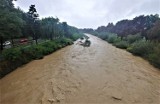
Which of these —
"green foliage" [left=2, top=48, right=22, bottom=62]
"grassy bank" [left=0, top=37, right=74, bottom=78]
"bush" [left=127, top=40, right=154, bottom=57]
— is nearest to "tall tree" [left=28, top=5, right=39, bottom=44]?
"grassy bank" [left=0, top=37, right=74, bottom=78]

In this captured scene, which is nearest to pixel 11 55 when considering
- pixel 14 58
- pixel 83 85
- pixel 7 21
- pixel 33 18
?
pixel 14 58

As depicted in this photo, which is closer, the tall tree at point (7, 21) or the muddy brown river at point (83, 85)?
the muddy brown river at point (83, 85)

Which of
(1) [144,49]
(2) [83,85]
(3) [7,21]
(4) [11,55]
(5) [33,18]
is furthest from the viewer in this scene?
(5) [33,18]

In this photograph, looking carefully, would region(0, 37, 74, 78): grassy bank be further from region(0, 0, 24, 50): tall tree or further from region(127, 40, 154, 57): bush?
region(127, 40, 154, 57): bush

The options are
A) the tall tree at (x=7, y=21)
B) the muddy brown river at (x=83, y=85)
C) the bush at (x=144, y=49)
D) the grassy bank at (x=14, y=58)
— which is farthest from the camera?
the bush at (x=144, y=49)

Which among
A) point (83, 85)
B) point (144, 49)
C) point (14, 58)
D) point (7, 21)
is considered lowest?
point (83, 85)

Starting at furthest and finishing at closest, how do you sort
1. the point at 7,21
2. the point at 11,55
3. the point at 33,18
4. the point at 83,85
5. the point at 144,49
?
the point at 33,18 → the point at 144,49 → the point at 7,21 → the point at 11,55 → the point at 83,85

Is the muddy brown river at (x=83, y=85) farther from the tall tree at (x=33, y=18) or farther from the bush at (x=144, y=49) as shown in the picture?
the tall tree at (x=33, y=18)

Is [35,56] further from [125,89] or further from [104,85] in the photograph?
[125,89]

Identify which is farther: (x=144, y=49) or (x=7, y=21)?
(x=144, y=49)

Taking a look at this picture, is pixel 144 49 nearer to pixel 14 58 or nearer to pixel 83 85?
pixel 83 85

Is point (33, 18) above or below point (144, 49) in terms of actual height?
above

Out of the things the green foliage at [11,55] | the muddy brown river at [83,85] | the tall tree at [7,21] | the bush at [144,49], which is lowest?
the muddy brown river at [83,85]

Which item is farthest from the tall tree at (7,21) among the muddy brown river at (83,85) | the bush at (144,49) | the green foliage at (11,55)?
the bush at (144,49)
